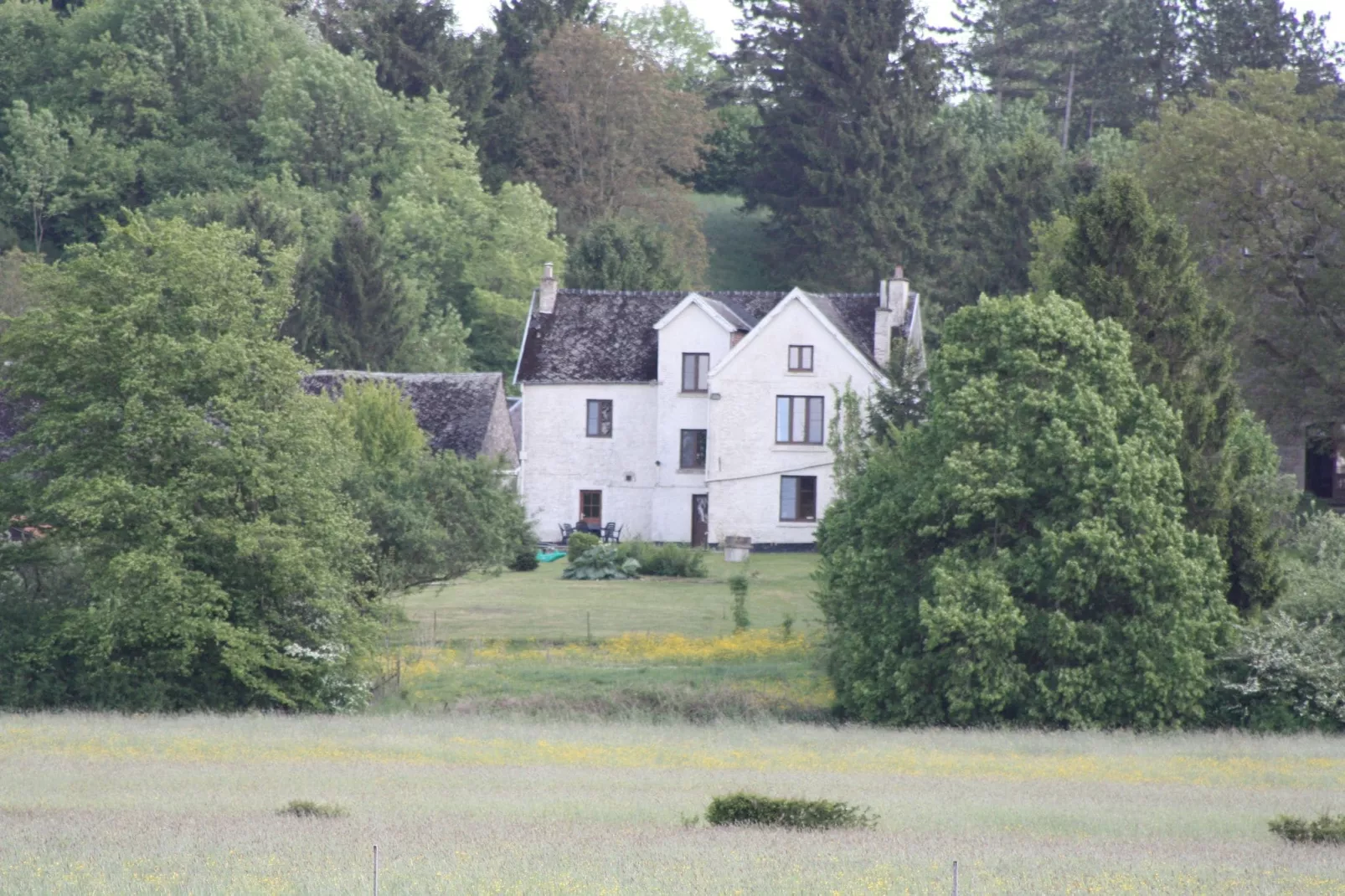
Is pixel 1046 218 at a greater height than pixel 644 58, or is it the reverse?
pixel 644 58

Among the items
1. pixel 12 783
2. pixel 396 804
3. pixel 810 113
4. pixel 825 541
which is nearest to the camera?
pixel 396 804

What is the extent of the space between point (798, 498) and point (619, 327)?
30.3 ft

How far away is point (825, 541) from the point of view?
111ft

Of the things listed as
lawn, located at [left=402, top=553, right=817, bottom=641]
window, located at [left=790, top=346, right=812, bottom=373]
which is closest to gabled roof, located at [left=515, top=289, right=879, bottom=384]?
window, located at [left=790, top=346, right=812, bottom=373]

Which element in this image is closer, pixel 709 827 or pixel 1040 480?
pixel 709 827

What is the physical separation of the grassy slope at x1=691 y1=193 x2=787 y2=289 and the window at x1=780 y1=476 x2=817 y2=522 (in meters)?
31.4

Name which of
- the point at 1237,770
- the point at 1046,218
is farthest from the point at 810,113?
the point at 1237,770

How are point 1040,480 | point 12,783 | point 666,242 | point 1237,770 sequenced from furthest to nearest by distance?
point 666,242 < point 1040,480 < point 1237,770 < point 12,783

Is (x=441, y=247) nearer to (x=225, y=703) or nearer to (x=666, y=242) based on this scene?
(x=666, y=242)

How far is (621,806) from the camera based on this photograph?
18500 mm

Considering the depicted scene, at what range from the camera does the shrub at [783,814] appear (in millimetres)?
16875

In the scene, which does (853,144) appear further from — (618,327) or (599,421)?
(599,421)

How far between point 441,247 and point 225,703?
51.4 metres

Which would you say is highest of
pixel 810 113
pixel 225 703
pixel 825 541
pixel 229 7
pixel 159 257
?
pixel 229 7
